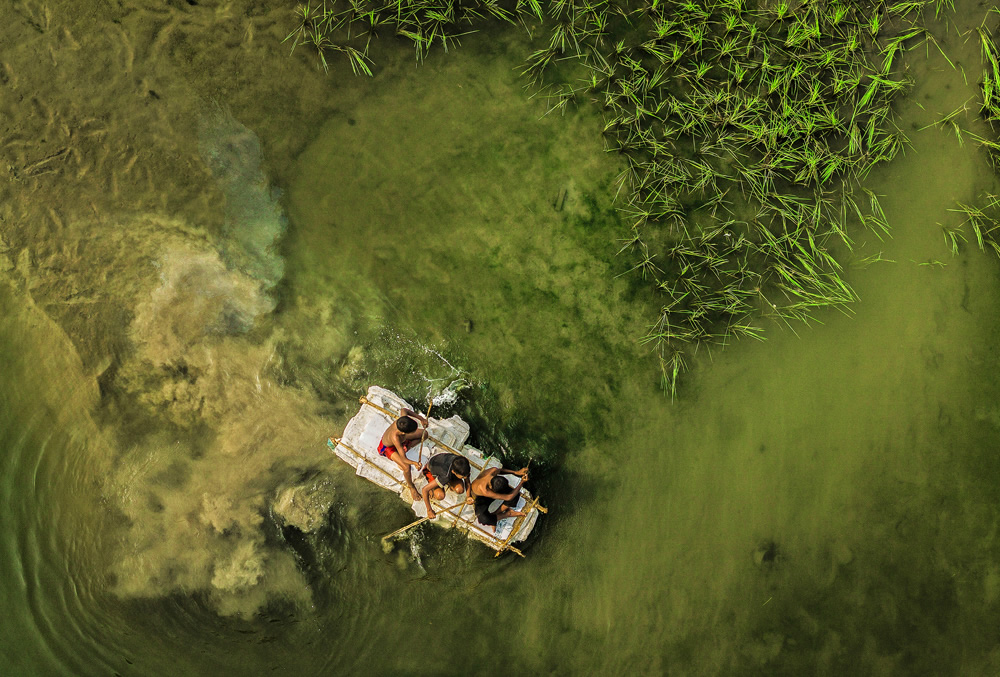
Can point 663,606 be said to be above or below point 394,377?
below

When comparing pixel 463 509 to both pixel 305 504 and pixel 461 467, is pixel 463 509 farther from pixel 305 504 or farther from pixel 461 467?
pixel 305 504

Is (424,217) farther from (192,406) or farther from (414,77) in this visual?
(192,406)

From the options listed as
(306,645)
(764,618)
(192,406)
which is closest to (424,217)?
(192,406)

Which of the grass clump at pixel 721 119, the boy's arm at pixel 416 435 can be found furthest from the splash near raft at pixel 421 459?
the grass clump at pixel 721 119

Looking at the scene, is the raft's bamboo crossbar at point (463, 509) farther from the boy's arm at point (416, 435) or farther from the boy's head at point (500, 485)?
the boy's head at point (500, 485)

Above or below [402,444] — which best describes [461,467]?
above

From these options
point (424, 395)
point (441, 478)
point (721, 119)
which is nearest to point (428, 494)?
point (441, 478)

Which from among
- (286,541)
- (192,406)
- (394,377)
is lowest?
(286,541)
